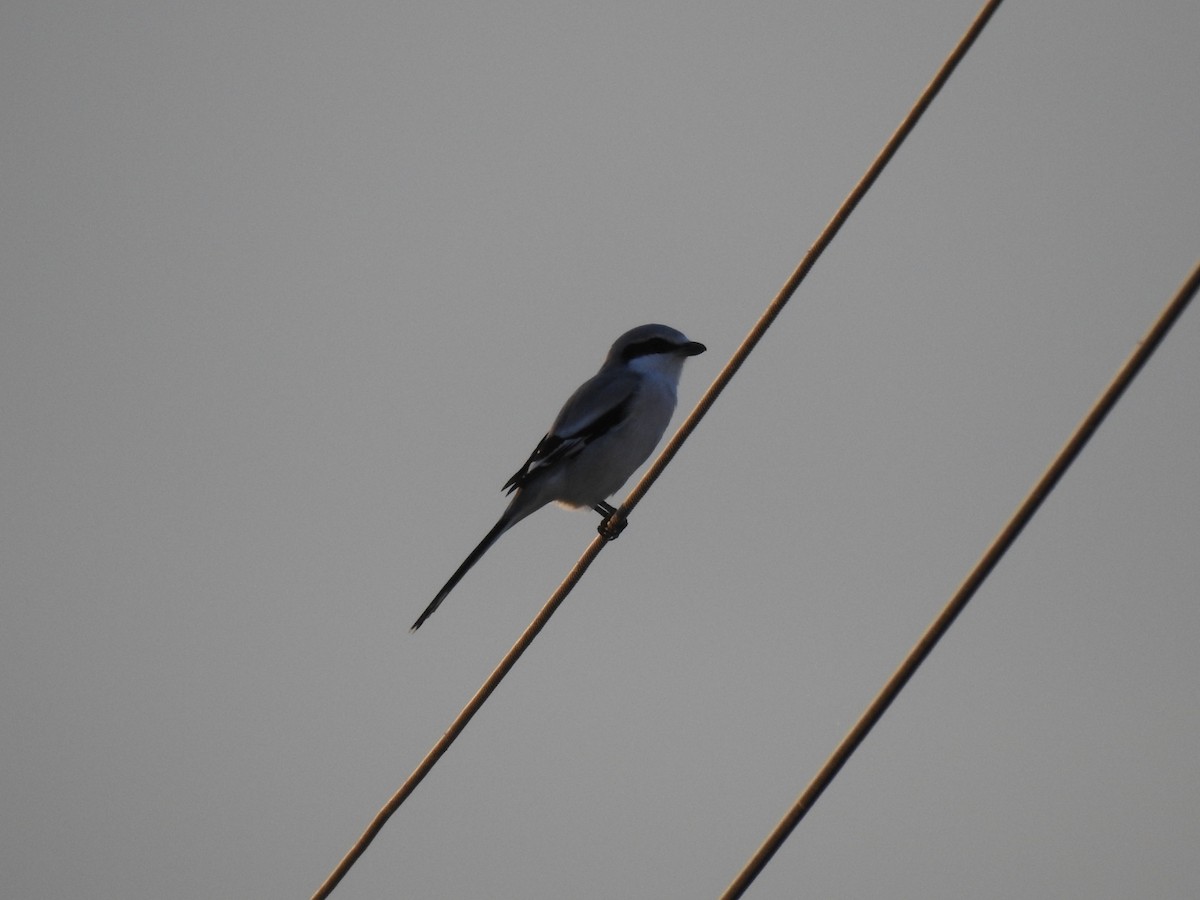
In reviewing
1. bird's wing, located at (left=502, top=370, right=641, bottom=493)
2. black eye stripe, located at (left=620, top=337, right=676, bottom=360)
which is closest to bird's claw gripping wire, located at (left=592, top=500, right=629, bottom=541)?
bird's wing, located at (left=502, top=370, right=641, bottom=493)

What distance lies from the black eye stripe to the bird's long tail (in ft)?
4.39

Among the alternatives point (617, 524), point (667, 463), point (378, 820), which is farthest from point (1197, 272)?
point (617, 524)

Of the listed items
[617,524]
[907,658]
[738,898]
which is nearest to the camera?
[907,658]

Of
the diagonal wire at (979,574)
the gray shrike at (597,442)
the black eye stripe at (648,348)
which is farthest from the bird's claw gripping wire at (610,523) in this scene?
the diagonal wire at (979,574)

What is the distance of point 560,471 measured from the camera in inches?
304

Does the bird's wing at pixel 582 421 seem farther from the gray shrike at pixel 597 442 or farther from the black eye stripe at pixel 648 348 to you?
the black eye stripe at pixel 648 348

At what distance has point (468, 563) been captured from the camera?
22.4 ft

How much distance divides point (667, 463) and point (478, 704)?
98cm

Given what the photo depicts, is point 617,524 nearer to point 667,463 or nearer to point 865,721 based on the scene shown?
point 667,463

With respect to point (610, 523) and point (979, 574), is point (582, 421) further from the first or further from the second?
point (979, 574)

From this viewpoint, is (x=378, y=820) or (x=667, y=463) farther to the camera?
(x=667, y=463)

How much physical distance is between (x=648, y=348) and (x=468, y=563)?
1.98 m

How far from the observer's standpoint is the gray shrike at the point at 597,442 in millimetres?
7691

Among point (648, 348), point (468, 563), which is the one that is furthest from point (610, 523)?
point (648, 348)
